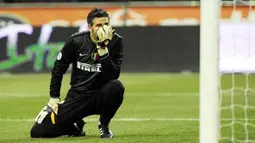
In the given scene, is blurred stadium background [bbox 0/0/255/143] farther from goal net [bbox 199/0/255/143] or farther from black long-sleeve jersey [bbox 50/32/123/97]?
black long-sleeve jersey [bbox 50/32/123/97]

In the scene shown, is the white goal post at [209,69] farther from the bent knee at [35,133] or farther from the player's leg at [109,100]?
the bent knee at [35,133]

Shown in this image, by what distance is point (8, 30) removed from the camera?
1770 cm

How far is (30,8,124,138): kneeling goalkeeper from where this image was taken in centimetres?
641

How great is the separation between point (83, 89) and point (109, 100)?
31cm

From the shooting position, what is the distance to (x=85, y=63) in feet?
21.3

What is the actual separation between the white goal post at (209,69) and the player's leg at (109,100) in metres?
1.77

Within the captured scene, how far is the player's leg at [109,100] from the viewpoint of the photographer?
20.9 feet

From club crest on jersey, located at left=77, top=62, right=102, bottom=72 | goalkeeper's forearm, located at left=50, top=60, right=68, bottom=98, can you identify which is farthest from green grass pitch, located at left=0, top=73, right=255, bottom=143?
club crest on jersey, located at left=77, top=62, right=102, bottom=72

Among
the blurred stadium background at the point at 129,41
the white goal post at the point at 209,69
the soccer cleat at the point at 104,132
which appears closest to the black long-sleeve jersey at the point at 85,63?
the soccer cleat at the point at 104,132

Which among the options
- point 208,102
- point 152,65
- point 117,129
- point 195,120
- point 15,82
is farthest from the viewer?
point 152,65

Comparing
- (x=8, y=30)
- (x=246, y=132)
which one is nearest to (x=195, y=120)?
(x=246, y=132)

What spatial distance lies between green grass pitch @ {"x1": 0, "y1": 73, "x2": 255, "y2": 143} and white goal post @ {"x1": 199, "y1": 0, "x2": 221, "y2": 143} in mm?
1394

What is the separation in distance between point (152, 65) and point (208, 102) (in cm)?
1281

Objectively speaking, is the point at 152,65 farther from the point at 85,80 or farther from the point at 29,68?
the point at 85,80
